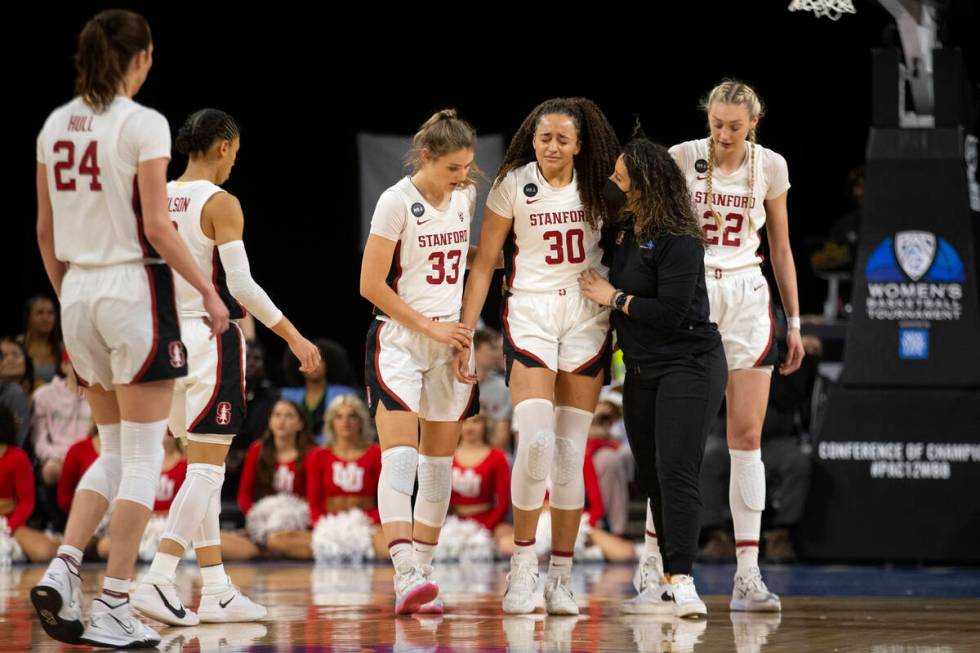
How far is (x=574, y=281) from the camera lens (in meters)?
5.20

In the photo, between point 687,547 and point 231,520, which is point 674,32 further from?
point 687,547

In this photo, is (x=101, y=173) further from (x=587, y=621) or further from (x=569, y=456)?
(x=587, y=621)

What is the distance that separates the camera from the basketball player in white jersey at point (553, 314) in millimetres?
5098

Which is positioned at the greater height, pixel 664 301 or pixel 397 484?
pixel 664 301

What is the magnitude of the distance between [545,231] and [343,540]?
375 centimetres

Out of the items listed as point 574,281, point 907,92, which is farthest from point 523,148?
point 907,92

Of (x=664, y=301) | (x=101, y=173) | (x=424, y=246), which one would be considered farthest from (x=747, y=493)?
(x=101, y=173)

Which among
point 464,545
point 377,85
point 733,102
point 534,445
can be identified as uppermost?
point 377,85

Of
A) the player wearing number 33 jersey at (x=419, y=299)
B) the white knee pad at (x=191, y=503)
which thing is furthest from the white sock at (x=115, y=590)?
the player wearing number 33 jersey at (x=419, y=299)

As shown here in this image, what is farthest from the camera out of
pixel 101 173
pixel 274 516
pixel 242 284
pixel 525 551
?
pixel 274 516

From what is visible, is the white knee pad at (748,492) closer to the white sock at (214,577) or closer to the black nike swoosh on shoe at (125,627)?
the white sock at (214,577)

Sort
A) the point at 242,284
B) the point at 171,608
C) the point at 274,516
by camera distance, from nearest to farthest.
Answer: the point at 171,608
the point at 242,284
the point at 274,516

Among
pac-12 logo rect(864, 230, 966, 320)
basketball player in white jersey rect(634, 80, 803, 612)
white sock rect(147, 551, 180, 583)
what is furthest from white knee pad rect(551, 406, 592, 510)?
pac-12 logo rect(864, 230, 966, 320)

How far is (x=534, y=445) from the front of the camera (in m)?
5.02
